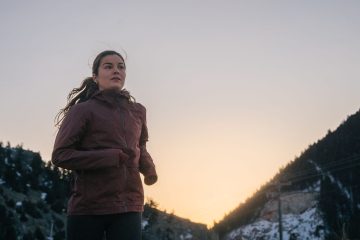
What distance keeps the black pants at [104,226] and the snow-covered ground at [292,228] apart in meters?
33.7

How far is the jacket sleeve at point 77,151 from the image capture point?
2.57 m

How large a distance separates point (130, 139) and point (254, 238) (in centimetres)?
4639

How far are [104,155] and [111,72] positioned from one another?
66 cm

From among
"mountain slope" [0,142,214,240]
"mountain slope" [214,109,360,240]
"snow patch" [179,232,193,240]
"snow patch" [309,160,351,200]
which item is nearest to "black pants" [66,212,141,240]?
"mountain slope" [0,142,214,240]

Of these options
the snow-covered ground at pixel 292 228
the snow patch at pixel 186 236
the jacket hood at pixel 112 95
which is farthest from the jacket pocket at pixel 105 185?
the snow patch at pixel 186 236

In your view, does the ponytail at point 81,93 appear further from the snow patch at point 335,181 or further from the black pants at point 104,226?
the snow patch at point 335,181

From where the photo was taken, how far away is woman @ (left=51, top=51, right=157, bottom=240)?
101 inches

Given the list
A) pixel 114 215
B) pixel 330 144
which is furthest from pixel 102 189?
pixel 330 144

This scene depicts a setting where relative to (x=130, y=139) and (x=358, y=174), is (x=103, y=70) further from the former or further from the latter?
(x=358, y=174)

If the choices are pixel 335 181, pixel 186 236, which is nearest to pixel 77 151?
pixel 335 181

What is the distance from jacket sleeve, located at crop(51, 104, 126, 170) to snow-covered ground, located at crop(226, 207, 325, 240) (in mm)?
33751

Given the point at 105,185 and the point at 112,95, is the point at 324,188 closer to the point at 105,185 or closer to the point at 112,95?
the point at 112,95

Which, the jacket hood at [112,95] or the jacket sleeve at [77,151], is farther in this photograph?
the jacket hood at [112,95]

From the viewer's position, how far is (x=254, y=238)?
4678 centimetres
